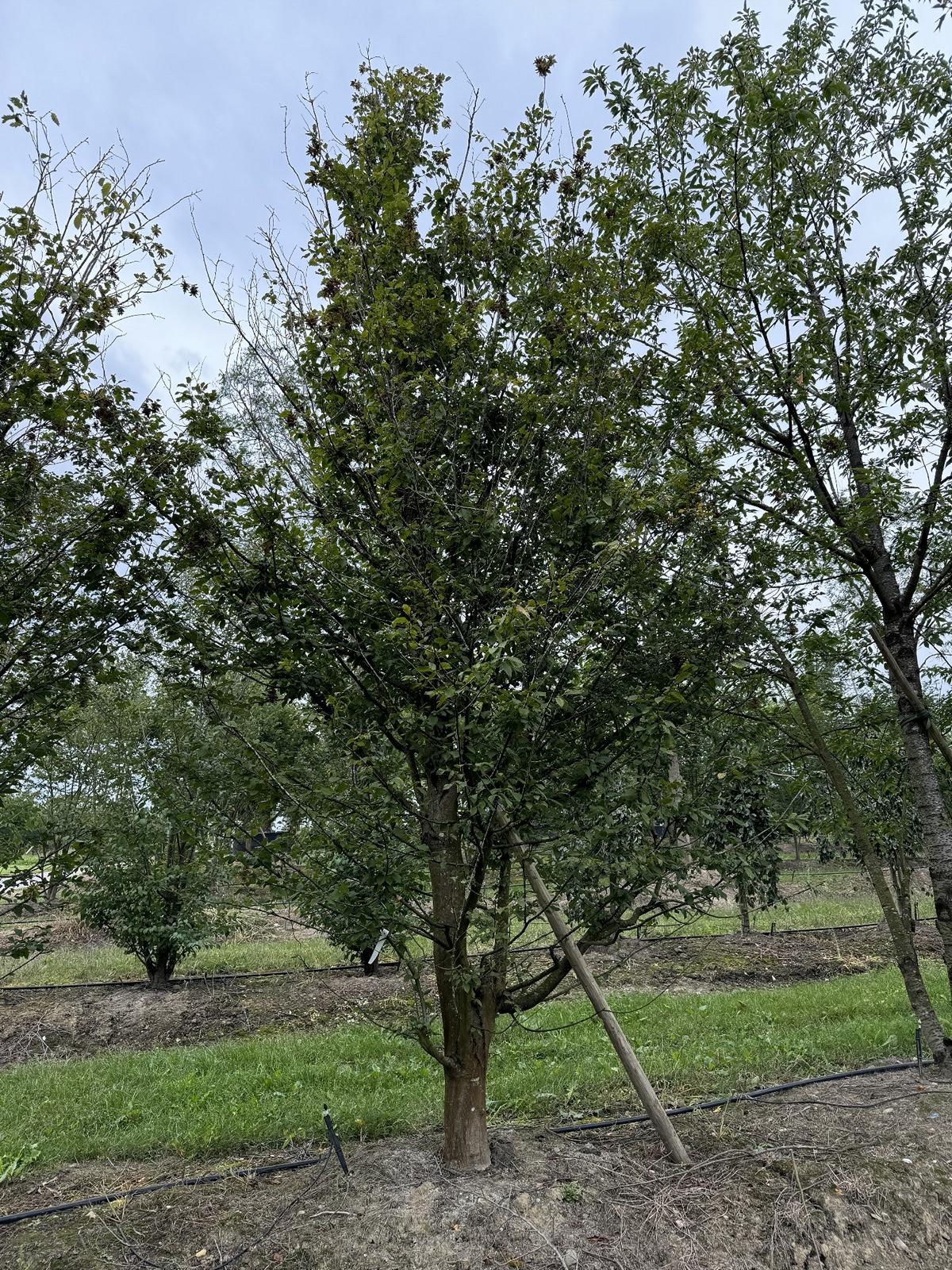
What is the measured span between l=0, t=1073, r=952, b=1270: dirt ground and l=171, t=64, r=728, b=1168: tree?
0.42 meters

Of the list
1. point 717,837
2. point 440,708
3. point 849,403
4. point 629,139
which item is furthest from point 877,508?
point 440,708

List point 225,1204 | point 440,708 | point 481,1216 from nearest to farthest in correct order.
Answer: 1. point 440,708
2. point 481,1216
3. point 225,1204

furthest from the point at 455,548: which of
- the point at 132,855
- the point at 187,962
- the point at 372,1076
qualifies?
the point at 187,962

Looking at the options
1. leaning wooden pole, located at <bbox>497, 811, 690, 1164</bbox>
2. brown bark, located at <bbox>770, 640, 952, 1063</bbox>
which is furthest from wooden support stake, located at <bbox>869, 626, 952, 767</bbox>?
leaning wooden pole, located at <bbox>497, 811, 690, 1164</bbox>

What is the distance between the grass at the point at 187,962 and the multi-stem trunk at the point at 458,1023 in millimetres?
6469

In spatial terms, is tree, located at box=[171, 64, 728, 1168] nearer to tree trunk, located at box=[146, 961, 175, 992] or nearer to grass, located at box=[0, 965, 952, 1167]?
grass, located at box=[0, 965, 952, 1167]

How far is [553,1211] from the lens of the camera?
11.0 feet

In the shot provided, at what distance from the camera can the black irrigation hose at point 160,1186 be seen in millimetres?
3580

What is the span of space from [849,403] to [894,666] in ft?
5.74

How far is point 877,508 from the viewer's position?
465cm

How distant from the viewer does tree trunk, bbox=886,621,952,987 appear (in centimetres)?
498

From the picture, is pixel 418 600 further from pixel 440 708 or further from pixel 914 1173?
pixel 914 1173

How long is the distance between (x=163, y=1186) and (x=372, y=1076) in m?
2.21

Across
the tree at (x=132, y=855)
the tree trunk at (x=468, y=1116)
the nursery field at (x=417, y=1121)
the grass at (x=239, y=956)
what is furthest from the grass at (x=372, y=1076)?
the tree at (x=132, y=855)
